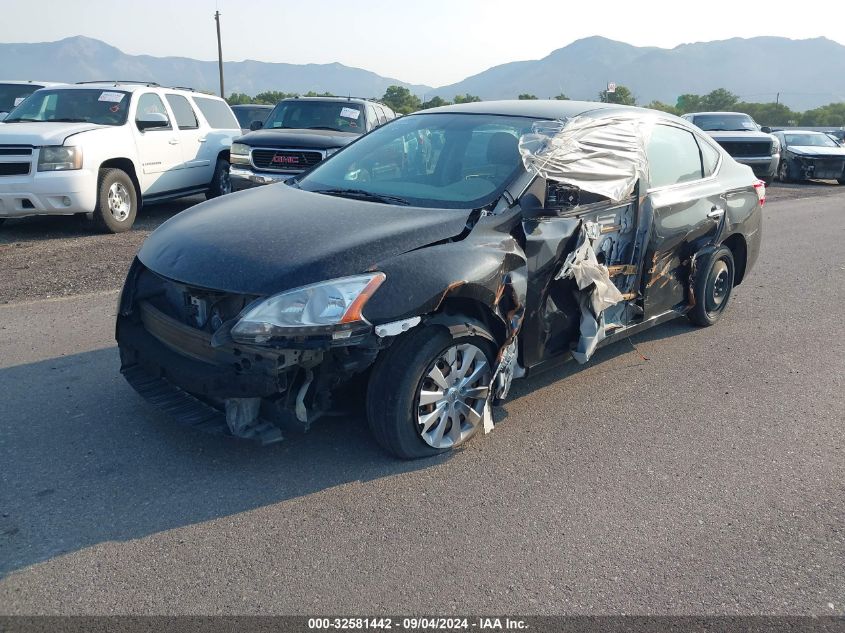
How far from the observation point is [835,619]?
2707 millimetres

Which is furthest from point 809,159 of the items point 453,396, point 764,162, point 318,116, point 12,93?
point 453,396

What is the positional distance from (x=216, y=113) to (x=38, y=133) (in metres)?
3.83

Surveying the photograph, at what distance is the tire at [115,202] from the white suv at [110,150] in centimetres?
1

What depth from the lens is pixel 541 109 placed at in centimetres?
487

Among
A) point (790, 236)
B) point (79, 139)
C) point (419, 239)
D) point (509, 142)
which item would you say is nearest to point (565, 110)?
point (509, 142)

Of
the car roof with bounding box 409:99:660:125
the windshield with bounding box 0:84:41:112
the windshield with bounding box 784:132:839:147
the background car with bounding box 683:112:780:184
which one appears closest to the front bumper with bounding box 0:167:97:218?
the car roof with bounding box 409:99:660:125

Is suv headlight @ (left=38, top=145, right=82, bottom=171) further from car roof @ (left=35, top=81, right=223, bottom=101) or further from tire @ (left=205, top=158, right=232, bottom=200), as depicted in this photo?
tire @ (left=205, top=158, right=232, bottom=200)

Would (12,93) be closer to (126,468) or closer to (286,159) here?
(286,159)

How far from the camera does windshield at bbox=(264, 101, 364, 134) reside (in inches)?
456

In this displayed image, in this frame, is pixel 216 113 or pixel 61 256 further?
pixel 216 113

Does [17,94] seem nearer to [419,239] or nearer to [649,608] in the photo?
[419,239]

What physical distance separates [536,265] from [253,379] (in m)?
1.66

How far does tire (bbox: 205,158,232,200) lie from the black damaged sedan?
22.9 ft

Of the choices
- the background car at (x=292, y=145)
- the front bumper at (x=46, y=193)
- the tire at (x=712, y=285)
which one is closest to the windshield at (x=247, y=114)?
the background car at (x=292, y=145)
